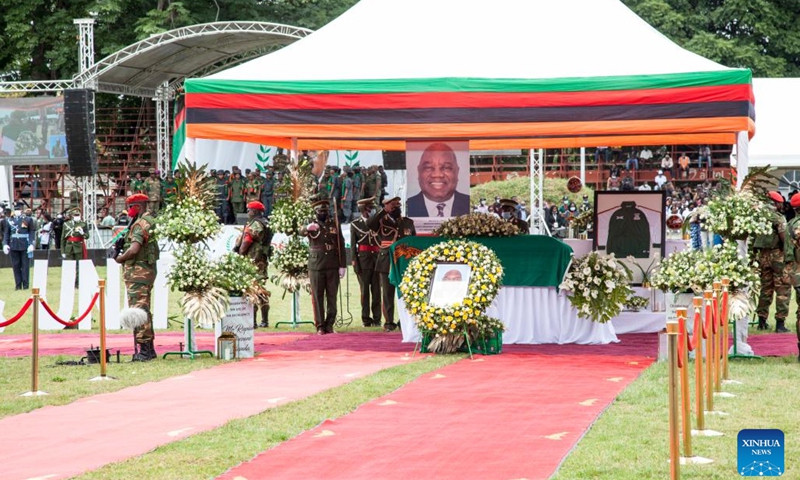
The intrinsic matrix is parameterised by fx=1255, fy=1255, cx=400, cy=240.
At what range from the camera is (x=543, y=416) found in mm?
10555

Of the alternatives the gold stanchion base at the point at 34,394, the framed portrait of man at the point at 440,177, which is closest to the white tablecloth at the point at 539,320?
the framed portrait of man at the point at 440,177

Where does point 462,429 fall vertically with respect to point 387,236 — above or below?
below

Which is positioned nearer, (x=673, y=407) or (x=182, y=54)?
(x=673, y=407)

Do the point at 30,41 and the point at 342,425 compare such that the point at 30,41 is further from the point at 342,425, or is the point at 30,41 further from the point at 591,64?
the point at 342,425

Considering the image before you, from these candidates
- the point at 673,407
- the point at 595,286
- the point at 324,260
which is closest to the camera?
the point at 673,407

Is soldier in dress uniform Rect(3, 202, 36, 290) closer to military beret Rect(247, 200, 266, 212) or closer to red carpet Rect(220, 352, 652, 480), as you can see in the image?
military beret Rect(247, 200, 266, 212)

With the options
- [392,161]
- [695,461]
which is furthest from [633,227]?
[392,161]

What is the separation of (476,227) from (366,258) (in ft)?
10.0

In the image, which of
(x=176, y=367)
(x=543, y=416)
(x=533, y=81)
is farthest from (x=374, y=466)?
(x=533, y=81)

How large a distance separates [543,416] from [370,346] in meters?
5.78

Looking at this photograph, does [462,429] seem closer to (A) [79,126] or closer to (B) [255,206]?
(B) [255,206]

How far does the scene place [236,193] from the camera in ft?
119

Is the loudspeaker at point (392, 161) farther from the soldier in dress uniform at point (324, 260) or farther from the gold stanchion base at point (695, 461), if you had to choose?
the gold stanchion base at point (695, 461)

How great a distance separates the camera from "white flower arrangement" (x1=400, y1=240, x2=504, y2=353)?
48.5 feet
